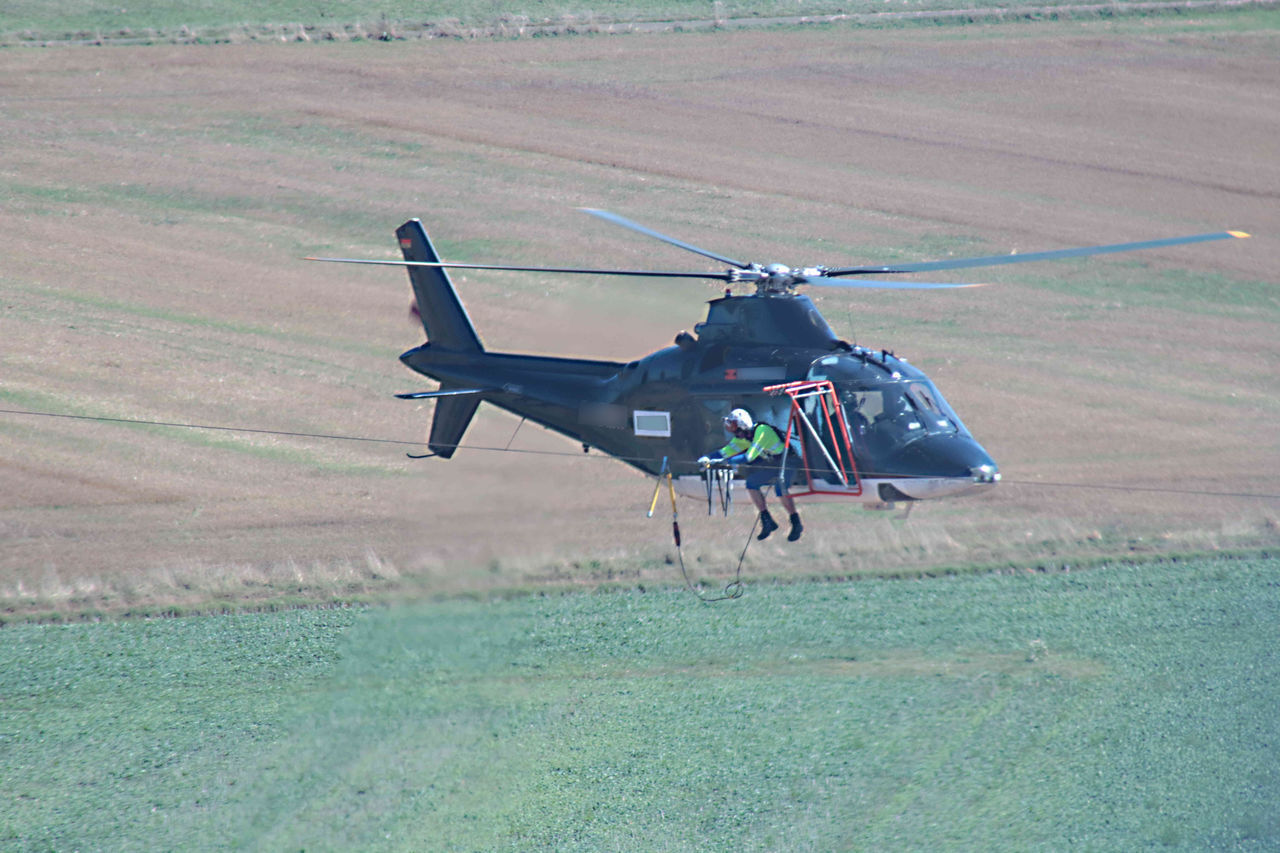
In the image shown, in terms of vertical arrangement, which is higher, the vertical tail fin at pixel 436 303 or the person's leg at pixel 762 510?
the vertical tail fin at pixel 436 303

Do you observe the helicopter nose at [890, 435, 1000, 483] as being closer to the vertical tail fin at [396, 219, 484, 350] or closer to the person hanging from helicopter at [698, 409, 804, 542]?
the person hanging from helicopter at [698, 409, 804, 542]

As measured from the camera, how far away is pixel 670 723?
25.1 meters

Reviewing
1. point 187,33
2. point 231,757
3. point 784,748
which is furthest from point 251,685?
point 187,33

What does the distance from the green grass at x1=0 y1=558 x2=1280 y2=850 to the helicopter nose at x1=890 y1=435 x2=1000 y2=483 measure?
823 cm

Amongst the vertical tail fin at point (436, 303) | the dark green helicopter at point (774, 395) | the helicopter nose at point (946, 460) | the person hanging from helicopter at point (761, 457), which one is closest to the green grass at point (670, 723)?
the vertical tail fin at point (436, 303)

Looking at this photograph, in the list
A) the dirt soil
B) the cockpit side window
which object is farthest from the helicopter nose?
the dirt soil

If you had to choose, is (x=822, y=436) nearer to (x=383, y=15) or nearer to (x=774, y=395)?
(x=774, y=395)

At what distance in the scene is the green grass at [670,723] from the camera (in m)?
22.7

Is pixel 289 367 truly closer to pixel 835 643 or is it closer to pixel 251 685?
pixel 251 685

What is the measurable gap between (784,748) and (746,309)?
9.44 metres

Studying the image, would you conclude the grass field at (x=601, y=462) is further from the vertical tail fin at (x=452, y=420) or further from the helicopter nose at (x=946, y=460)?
the helicopter nose at (x=946, y=460)

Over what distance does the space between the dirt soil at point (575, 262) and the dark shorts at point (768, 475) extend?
5944 millimetres

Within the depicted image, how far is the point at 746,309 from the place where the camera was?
18844 mm

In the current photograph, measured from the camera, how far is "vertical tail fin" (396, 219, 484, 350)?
22.3m
